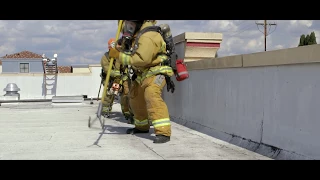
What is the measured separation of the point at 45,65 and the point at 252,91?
17335mm

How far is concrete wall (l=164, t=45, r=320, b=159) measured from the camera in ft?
13.4

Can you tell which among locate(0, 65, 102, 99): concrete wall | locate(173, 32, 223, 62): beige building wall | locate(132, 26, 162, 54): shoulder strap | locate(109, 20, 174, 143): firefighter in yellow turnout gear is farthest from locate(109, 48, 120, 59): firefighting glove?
locate(0, 65, 102, 99): concrete wall

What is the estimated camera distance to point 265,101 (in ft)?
16.2

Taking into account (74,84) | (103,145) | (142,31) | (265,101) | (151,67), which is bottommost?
(103,145)

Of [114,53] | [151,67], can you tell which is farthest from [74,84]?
[114,53]

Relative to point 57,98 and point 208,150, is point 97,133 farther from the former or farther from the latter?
point 57,98

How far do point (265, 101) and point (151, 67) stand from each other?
1.74 meters

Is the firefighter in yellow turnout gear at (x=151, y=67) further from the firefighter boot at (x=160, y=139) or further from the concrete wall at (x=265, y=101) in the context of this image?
the concrete wall at (x=265, y=101)

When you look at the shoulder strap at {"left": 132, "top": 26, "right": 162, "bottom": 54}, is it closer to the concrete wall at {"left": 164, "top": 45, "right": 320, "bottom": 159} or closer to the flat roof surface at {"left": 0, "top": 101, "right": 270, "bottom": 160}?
the concrete wall at {"left": 164, "top": 45, "right": 320, "bottom": 159}

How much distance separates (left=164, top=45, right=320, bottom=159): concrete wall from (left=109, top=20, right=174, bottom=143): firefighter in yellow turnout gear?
36.9 inches

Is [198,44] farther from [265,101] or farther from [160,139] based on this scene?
[265,101]

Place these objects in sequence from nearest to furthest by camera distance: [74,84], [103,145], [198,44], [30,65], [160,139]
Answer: [103,145] → [160,139] → [198,44] → [74,84] → [30,65]
